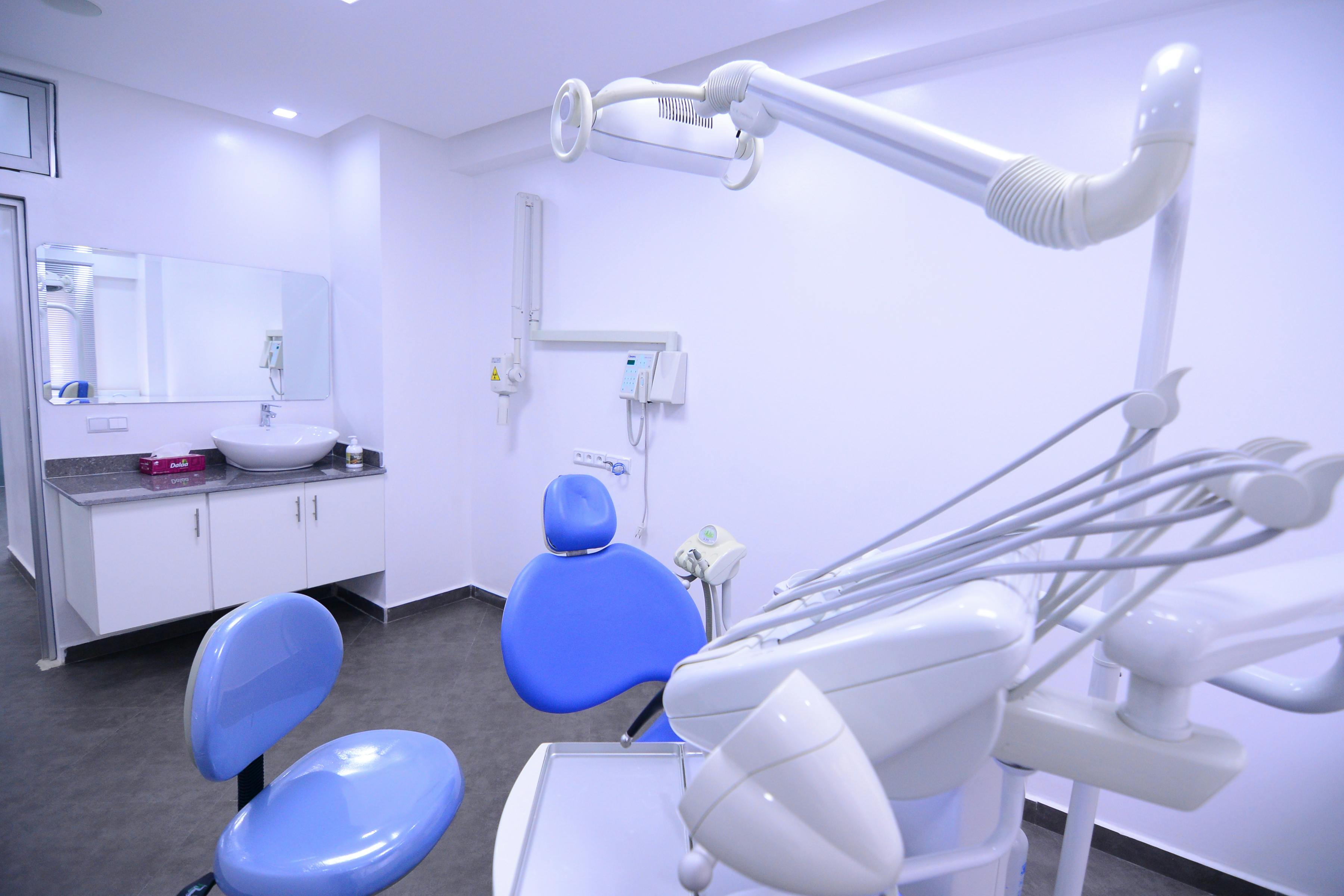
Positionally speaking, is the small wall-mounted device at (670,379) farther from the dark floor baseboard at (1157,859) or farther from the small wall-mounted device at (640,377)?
the dark floor baseboard at (1157,859)

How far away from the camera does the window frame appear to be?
8.38ft

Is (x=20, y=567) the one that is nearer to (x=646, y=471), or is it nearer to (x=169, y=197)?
(x=169, y=197)

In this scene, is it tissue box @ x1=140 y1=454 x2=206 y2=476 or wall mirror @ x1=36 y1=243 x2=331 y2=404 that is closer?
wall mirror @ x1=36 y1=243 x2=331 y2=404

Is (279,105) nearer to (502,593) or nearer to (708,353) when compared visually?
(708,353)

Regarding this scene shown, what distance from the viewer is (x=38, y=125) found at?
2.61 m

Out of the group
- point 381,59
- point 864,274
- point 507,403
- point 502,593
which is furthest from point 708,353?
point 502,593

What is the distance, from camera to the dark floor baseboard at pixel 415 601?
3398 mm

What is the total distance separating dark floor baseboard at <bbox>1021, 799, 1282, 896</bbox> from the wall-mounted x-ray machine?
1.91m

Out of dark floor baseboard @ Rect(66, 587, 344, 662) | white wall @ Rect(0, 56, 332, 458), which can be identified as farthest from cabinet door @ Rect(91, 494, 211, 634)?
white wall @ Rect(0, 56, 332, 458)

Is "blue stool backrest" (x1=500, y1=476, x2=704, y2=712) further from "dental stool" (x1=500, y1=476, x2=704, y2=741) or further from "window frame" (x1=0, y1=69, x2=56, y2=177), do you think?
"window frame" (x1=0, y1=69, x2=56, y2=177)

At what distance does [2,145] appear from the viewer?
8.31 feet

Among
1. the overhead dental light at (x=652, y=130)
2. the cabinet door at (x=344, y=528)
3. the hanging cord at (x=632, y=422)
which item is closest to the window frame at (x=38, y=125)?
the cabinet door at (x=344, y=528)

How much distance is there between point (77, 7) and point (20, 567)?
3.15m

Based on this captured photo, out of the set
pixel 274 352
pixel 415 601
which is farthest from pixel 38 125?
pixel 415 601
